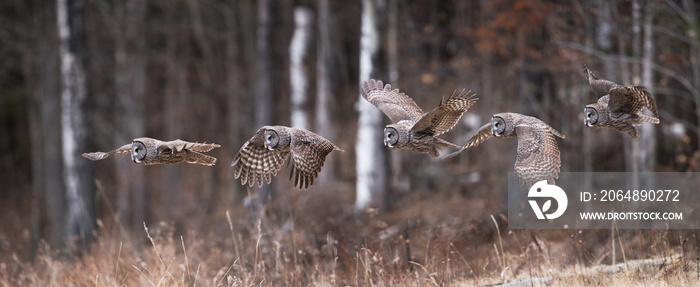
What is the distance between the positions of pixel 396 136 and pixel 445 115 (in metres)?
0.34

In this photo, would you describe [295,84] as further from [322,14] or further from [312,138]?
[312,138]

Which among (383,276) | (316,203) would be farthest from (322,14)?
(383,276)

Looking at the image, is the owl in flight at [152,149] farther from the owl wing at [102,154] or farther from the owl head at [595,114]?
the owl head at [595,114]

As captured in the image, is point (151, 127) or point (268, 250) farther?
point (151, 127)

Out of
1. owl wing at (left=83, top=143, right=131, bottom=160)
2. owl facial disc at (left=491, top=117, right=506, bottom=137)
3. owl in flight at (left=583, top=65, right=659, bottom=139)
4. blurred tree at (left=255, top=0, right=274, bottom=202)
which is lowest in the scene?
owl wing at (left=83, top=143, right=131, bottom=160)

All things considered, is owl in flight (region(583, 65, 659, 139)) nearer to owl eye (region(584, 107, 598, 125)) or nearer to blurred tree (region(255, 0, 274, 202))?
owl eye (region(584, 107, 598, 125))

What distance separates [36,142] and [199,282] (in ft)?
49.7

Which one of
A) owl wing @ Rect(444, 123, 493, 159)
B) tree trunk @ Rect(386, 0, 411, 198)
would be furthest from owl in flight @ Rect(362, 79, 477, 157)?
tree trunk @ Rect(386, 0, 411, 198)

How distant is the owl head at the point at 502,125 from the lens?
4023 mm

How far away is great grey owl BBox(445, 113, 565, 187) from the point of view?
12.7ft

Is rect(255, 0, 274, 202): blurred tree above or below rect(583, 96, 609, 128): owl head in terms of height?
above

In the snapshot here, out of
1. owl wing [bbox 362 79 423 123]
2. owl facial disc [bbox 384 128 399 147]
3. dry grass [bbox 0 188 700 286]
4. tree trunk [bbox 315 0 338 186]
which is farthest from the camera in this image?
tree trunk [bbox 315 0 338 186]

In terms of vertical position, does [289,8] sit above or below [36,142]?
above

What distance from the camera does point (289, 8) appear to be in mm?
18234
